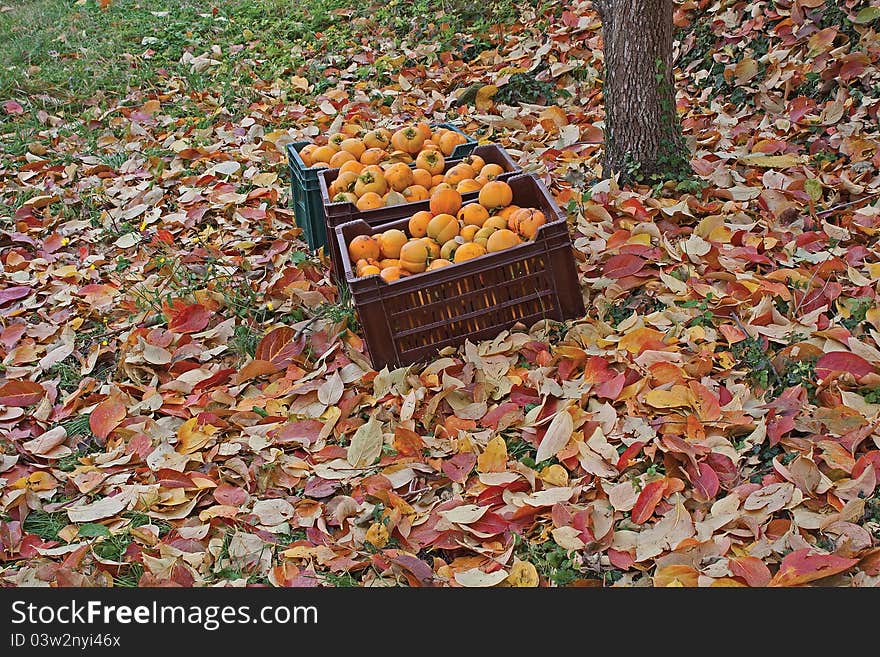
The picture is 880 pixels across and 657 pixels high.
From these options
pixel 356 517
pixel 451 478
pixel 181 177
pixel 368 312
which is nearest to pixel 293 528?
pixel 356 517

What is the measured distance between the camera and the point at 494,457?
8.11ft

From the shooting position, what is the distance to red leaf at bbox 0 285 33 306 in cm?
364

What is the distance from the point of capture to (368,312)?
283cm

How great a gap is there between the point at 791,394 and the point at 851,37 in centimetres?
261

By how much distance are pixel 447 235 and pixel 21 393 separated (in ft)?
5.13

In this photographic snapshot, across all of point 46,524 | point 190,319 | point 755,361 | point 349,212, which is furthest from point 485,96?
point 46,524

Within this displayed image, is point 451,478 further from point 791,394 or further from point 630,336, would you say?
point 791,394

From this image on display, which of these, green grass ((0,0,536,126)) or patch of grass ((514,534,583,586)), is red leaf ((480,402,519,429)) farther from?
green grass ((0,0,536,126))

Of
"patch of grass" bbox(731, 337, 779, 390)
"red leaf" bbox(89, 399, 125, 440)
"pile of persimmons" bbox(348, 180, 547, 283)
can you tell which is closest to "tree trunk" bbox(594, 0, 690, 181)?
"pile of persimmons" bbox(348, 180, 547, 283)

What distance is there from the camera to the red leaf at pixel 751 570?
2002 mm

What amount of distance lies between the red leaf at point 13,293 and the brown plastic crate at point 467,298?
1.52 meters

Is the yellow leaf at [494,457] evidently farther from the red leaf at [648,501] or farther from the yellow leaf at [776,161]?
the yellow leaf at [776,161]

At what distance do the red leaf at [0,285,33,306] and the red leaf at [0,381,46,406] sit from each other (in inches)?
28.1

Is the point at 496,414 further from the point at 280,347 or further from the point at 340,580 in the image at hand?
the point at 280,347
